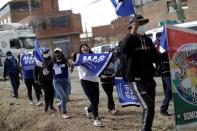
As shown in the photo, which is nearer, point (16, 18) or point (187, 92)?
point (187, 92)

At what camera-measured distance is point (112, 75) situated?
12.0m

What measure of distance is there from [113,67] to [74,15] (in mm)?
64308

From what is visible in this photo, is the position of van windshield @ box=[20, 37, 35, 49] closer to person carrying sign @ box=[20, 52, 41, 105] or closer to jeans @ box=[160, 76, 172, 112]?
person carrying sign @ box=[20, 52, 41, 105]

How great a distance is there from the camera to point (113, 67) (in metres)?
12.2

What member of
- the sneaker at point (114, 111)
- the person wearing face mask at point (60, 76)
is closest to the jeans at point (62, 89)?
the person wearing face mask at point (60, 76)

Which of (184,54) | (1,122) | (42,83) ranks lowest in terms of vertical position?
(1,122)

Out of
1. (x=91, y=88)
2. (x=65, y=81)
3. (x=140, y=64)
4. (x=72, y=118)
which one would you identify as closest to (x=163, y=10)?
(x=65, y=81)

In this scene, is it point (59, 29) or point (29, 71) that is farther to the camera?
point (59, 29)

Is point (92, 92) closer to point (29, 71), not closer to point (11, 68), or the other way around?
point (29, 71)

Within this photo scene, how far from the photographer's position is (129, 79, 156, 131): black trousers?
7.40 meters

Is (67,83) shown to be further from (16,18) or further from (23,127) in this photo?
(16,18)

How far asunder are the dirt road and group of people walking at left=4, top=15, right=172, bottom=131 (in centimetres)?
26

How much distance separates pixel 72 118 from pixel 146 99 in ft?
15.9

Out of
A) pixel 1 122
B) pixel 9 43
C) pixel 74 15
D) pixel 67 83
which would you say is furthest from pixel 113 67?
pixel 74 15
